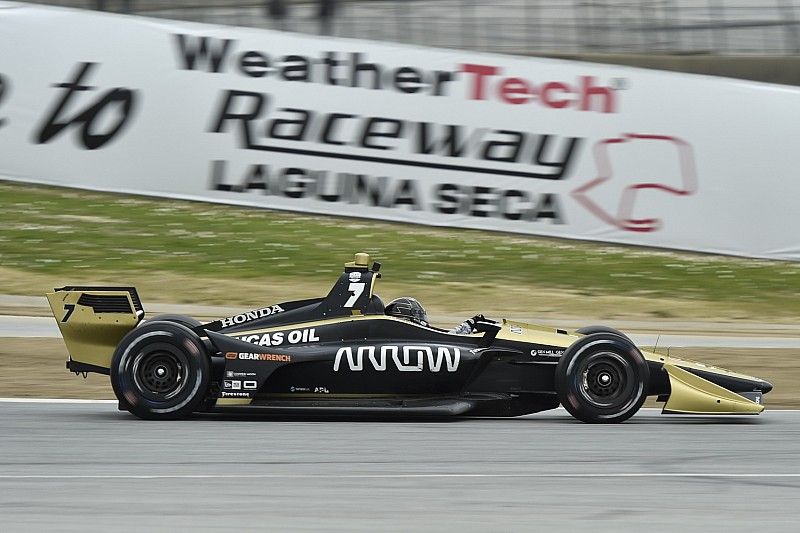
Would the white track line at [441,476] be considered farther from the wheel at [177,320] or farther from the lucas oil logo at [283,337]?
the wheel at [177,320]

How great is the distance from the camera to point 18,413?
8.05 metres

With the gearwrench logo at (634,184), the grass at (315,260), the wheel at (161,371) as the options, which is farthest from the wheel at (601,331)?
the gearwrench logo at (634,184)

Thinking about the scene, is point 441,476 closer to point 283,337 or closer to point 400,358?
point 400,358

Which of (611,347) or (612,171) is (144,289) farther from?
(611,347)

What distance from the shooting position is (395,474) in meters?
6.16

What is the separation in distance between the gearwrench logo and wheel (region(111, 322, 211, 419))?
9.31 metres

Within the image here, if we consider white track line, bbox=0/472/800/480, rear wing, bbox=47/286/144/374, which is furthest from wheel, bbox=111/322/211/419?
white track line, bbox=0/472/800/480

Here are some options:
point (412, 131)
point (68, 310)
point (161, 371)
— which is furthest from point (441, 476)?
point (412, 131)

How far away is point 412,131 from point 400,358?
9.04m

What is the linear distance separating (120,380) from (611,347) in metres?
2.96

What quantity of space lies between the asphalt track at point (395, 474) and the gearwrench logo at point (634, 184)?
805 cm

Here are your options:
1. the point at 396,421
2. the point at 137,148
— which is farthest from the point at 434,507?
the point at 137,148

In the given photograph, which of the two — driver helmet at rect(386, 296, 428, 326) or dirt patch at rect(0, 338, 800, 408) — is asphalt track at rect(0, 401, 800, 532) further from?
dirt patch at rect(0, 338, 800, 408)

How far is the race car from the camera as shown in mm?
7574
